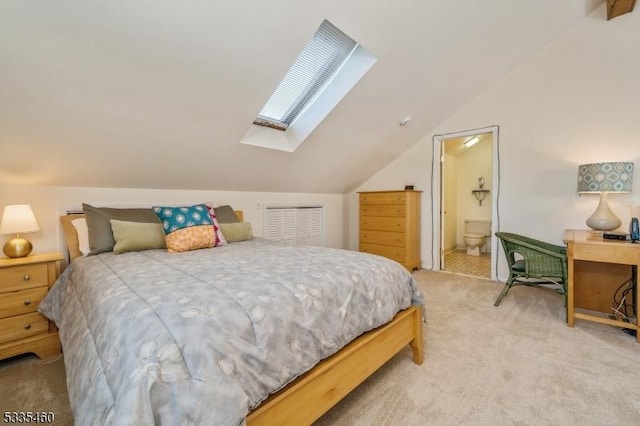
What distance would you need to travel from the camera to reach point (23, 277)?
1890mm

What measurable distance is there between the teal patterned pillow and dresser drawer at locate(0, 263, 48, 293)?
0.77 metres

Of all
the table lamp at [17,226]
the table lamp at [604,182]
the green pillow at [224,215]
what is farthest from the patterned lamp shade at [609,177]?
the table lamp at [17,226]

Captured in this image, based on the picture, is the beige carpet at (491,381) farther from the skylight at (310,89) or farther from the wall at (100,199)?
the skylight at (310,89)

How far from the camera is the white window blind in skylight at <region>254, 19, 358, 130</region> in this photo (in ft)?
7.73

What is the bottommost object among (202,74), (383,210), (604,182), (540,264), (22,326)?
(22,326)

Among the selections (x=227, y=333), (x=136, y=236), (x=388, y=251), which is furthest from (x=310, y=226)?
(x=227, y=333)

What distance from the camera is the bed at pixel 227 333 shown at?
806 millimetres

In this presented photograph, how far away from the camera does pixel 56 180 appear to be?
232 cm

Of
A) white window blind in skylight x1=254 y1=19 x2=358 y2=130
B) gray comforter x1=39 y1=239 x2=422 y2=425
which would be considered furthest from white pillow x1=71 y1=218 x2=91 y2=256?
white window blind in skylight x1=254 y1=19 x2=358 y2=130

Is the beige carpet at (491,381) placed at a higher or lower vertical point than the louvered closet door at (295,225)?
lower

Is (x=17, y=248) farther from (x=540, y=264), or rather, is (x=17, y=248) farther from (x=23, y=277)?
(x=540, y=264)

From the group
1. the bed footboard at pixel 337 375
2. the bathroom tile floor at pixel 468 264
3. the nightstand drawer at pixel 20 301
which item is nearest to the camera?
the bed footboard at pixel 337 375

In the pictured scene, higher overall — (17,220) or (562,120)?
(562,120)

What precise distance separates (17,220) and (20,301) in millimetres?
535
